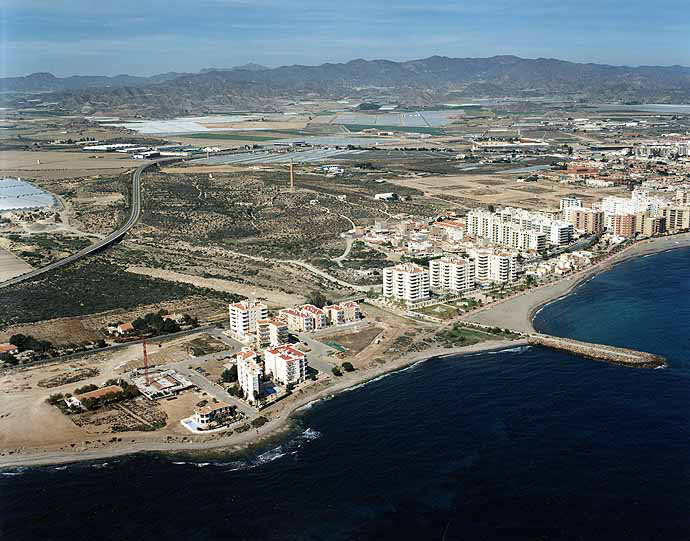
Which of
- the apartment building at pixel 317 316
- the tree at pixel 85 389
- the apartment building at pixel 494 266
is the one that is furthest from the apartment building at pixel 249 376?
the apartment building at pixel 494 266

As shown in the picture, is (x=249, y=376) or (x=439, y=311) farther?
(x=439, y=311)

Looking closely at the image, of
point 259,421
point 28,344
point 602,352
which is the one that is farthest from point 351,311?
point 28,344

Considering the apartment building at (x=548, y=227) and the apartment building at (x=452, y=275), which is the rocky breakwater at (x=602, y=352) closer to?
the apartment building at (x=452, y=275)

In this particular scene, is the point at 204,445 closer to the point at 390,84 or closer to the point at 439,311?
the point at 439,311

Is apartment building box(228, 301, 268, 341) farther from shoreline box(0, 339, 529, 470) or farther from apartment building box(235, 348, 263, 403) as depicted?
shoreline box(0, 339, 529, 470)

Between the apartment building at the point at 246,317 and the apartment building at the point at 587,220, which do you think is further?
the apartment building at the point at 587,220

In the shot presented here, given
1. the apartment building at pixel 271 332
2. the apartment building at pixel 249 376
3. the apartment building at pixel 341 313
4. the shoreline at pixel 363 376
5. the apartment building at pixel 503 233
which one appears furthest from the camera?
the apartment building at pixel 503 233

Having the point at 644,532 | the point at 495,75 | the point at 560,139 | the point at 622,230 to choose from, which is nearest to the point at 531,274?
the point at 622,230

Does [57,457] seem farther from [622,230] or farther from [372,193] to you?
[372,193]
